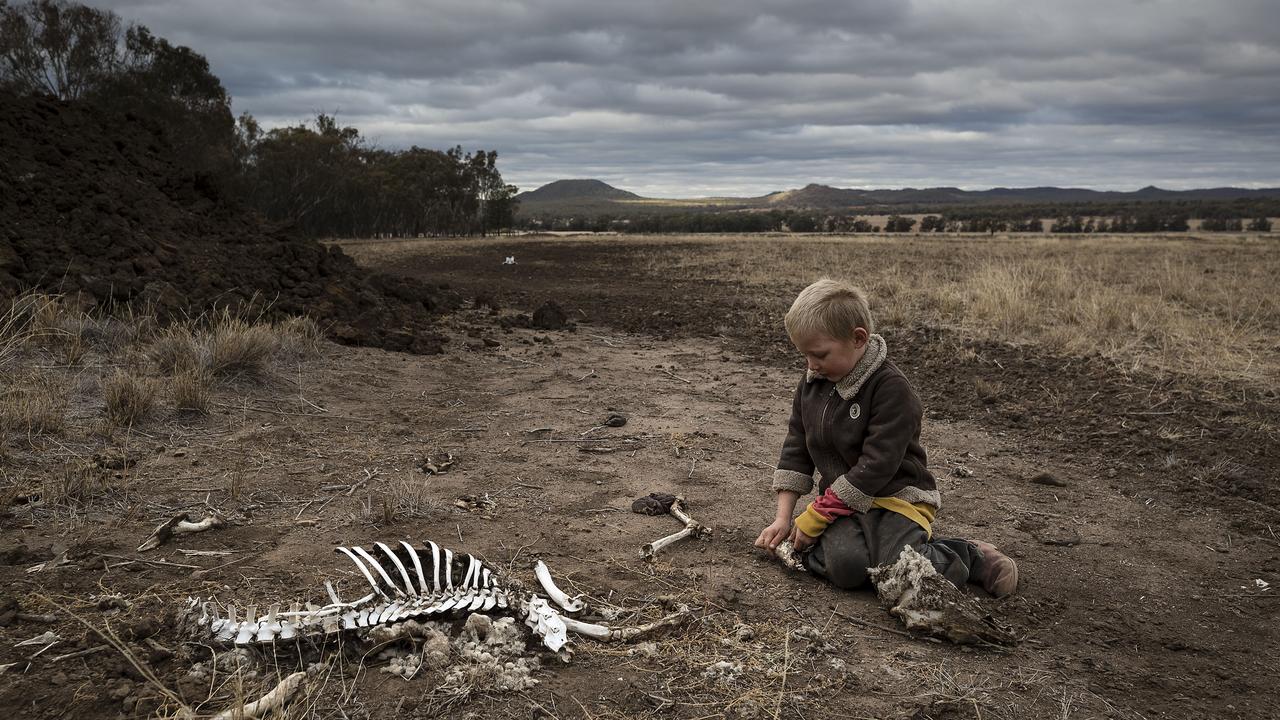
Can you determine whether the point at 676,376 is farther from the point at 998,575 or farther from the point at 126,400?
the point at 998,575

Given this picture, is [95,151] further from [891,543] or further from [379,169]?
[379,169]

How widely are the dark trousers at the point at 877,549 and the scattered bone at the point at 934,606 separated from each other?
0.39 ft

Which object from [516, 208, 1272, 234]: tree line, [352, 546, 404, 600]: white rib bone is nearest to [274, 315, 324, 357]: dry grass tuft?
[352, 546, 404, 600]: white rib bone

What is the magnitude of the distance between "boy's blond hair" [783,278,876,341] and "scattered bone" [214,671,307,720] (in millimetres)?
2164

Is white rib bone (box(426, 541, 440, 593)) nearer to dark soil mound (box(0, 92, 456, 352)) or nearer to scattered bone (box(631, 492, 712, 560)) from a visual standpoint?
scattered bone (box(631, 492, 712, 560))

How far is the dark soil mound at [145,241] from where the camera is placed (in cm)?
741

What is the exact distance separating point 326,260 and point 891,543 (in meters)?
8.99

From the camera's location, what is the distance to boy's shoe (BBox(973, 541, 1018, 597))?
3.33 m

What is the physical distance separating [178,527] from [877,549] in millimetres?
3093

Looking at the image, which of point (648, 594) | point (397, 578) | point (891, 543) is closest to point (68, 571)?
point (397, 578)

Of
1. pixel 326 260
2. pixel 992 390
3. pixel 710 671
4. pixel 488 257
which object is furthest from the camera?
pixel 488 257

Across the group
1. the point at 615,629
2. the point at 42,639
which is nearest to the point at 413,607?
the point at 615,629

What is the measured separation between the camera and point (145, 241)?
8.32m

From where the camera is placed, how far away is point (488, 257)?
98.6 ft
